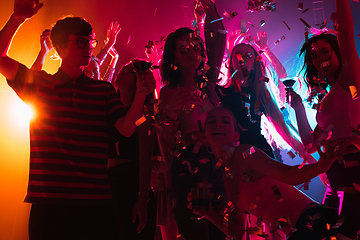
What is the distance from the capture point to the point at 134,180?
1.24m

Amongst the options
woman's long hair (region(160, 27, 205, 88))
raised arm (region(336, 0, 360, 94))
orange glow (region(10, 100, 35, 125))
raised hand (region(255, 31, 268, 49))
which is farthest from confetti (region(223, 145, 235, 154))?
orange glow (region(10, 100, 35, 125))

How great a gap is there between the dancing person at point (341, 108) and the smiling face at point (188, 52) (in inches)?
21.2

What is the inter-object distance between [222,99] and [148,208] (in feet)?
2.47

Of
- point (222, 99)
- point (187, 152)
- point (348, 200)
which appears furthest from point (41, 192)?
point (348, 200)

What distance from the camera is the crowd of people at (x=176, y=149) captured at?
1085 millimetres

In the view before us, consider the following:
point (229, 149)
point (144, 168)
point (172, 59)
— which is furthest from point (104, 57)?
point (229, 149)

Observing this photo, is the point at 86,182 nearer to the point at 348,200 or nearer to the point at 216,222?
the point at 216,222

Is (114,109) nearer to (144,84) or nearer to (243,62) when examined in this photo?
(144,84)

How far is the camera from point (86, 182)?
1097 millimetres

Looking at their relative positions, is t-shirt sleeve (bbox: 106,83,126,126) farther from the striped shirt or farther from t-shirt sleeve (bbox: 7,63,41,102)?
t-shirt sleeve (bbox: 7,63,41,102)

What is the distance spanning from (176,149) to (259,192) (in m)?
0.45

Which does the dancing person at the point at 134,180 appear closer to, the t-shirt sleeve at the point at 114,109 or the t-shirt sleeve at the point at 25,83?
the t-shirt sleeve at the point at 114,109

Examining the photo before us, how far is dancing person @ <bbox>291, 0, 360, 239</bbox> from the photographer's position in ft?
3.78

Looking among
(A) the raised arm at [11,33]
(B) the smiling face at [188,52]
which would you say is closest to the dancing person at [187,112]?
(B) the smiling face at [188,52]
